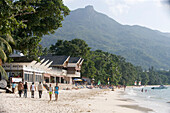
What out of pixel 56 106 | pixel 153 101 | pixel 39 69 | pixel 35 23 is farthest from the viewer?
pixel 39 69

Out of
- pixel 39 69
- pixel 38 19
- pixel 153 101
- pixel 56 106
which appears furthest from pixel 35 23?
pixel 39 69

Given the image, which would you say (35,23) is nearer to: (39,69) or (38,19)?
(38,19)

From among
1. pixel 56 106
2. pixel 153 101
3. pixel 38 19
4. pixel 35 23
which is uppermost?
pixel 38 19

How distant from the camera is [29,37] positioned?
22.2 m

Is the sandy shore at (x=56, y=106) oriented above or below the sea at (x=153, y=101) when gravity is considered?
above

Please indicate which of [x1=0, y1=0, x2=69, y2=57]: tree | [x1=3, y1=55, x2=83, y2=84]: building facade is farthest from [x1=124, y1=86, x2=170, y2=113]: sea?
[x1=3, y1=55, x2=83, y2=84]: building facade

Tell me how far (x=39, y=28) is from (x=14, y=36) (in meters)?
3.38

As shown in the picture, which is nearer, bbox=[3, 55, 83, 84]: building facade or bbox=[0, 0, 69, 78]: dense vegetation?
bbox=[0, 0, 69, 78]: dense vegetation

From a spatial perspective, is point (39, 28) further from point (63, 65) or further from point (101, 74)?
point (101, 74)

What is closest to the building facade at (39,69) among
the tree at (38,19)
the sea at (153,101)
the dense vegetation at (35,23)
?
the dense vegetation at (35,23)

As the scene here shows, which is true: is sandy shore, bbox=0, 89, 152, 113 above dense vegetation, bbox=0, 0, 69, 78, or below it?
below

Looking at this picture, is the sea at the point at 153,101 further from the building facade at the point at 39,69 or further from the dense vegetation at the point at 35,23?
the building facade at the point at 39,69

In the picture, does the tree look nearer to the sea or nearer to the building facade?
the building facade

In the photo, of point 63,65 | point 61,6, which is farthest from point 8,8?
point 63,65
